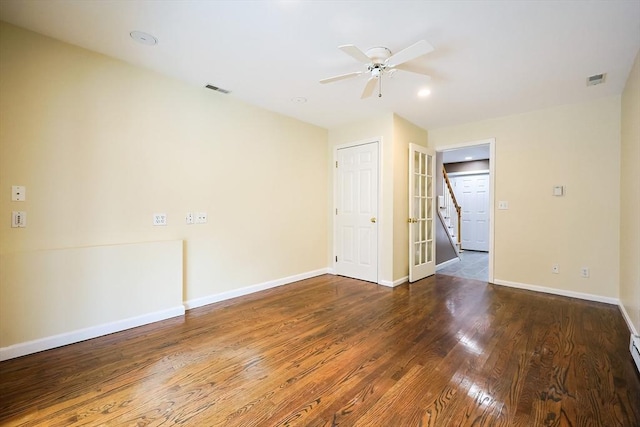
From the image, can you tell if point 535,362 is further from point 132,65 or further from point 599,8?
point 132,65

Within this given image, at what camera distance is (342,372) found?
198 centimetres

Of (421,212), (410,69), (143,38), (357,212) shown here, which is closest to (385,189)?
(357,212)

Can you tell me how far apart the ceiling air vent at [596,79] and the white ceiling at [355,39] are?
0.06 meters

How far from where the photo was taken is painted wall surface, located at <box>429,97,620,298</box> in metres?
3.43

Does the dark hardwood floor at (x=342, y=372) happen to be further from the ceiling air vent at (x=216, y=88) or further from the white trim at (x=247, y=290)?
the ceiling air vent at (x=216, y=88)

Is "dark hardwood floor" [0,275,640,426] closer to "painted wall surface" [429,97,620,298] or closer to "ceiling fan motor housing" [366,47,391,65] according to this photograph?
"painted wall surface" [429,97,620,298]

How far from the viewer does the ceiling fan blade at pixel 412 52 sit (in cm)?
210

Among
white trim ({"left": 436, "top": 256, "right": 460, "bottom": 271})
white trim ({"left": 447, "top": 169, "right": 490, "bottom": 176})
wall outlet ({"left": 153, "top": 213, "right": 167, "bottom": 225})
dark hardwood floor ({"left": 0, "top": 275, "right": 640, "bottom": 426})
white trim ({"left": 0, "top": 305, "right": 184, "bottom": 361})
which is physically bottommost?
dark hardwood floor ({"left": 0, "top": 275, "right": 640, "bottom": 426})

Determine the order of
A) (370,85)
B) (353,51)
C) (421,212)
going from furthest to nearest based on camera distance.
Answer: (421,212), (370,85), (353,51)

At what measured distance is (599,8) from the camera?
6.33ft

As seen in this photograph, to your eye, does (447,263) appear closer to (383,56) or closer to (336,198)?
(336,198)

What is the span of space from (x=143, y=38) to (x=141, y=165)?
115cm

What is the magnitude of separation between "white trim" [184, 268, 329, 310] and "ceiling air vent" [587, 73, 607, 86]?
4142mm

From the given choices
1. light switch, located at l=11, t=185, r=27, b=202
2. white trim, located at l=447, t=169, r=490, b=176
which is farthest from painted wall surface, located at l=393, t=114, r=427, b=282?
white trim, located at l=447, t=169, r=490, b=176
